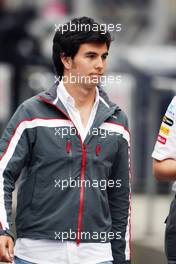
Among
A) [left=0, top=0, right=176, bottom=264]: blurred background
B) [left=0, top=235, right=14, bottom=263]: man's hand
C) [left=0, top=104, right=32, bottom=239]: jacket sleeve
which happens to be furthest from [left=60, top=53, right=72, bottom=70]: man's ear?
[left=0, top=0, right=176, bottom=264]: blurred background

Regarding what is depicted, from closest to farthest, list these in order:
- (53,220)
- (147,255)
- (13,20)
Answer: (53,220), (147,255), (13,20)

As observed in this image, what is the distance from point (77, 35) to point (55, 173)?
70cm

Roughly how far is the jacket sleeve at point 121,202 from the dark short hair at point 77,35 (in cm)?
45

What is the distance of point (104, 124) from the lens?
21.2 ft

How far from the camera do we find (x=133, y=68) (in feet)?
70.9

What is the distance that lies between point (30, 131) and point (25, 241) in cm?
53

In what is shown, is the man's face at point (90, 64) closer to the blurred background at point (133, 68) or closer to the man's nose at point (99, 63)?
the man's nose at point (99, 63)

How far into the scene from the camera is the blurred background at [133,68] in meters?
12.3

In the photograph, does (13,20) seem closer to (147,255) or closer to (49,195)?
(147,255)

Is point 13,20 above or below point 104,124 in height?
above

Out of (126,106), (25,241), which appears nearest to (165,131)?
(25,241)

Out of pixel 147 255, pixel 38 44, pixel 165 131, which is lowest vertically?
pixel 147 255

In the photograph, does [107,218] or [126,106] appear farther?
[126,106]

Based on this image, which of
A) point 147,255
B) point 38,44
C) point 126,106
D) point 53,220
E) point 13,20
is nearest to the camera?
point 53,220
